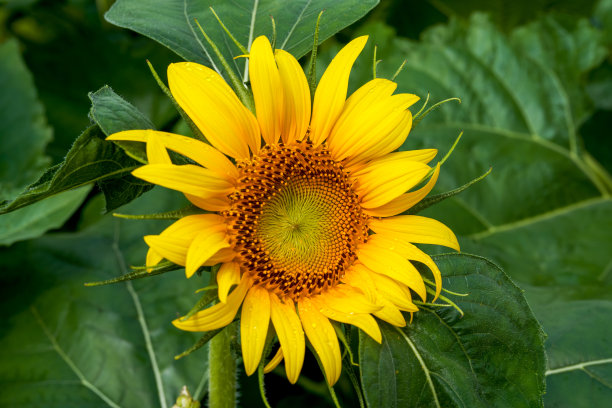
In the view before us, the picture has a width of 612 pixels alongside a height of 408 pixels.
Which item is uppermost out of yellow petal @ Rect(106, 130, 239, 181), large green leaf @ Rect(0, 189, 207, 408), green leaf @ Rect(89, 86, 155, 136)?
green leaf @ Rect(89, 86, 155, 136)

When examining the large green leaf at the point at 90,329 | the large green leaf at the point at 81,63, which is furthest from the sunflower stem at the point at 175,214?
the large green leaf at the point at 81,63

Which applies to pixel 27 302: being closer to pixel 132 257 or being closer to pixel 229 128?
pixel 132 257

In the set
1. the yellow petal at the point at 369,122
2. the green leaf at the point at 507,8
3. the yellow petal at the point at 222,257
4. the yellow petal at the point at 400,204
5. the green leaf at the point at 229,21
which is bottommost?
the yellow petal at the point at 222,257

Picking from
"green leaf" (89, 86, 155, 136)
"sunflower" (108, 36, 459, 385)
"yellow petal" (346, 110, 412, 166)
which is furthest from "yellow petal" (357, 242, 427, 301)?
"green leaf" (89, 86, 155, 136)

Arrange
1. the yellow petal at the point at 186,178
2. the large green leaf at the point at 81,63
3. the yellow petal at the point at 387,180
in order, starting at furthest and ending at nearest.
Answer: the large green leaf at the point at 81,63 → the yellow petal at the point at 387,180 → the yellow petal at the point at 186,178

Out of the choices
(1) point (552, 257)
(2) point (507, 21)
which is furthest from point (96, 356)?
(2) point (507, 21)

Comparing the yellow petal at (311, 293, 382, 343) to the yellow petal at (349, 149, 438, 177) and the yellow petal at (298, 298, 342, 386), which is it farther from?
the yellow petal at (349, 149, 438, 177)

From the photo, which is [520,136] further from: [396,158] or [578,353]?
[396,158]

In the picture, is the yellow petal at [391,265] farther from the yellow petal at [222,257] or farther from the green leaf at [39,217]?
the green leaf at [39,217]
